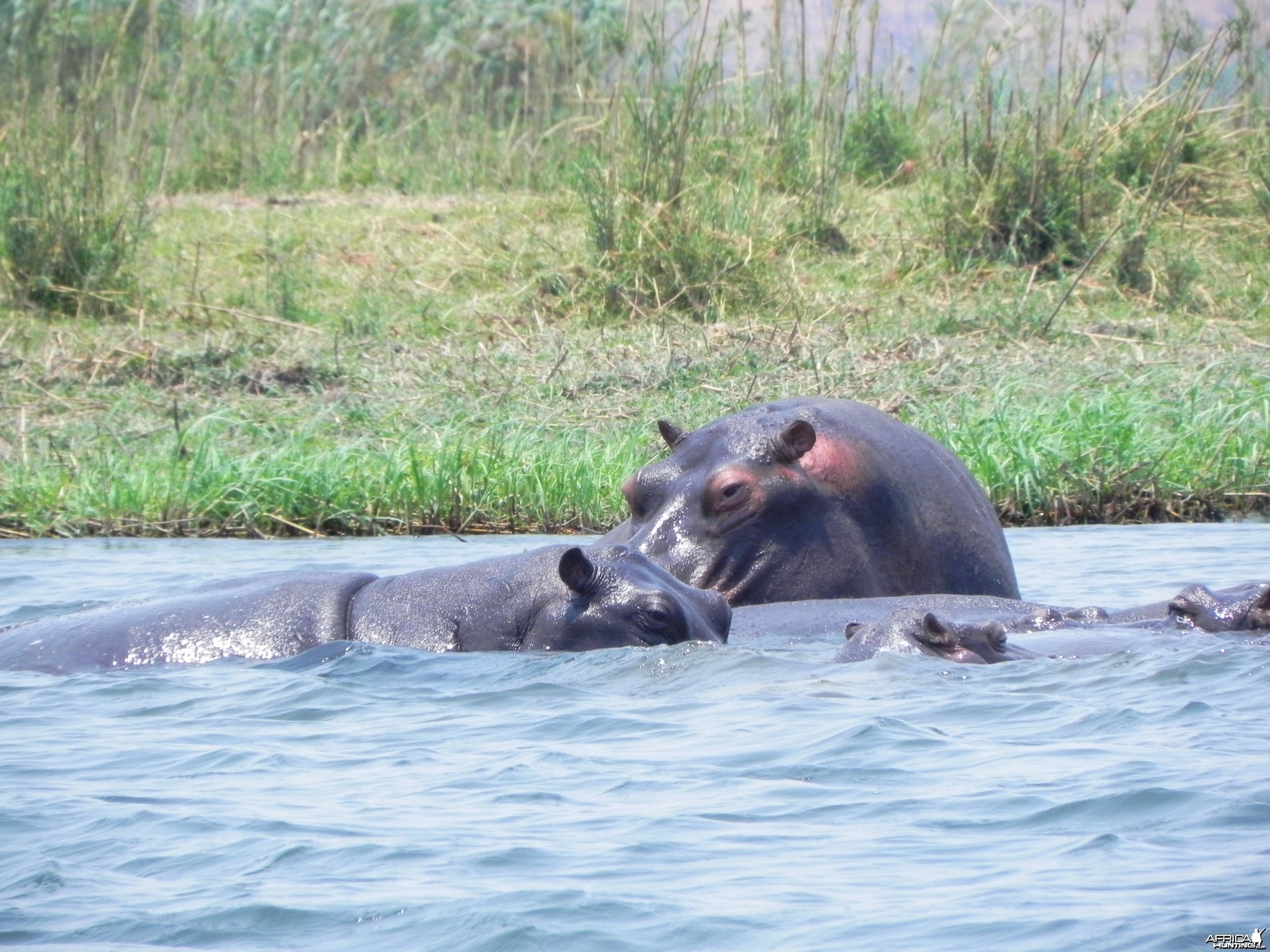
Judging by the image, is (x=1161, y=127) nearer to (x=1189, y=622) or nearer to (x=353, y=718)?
(x=1189, y=622)

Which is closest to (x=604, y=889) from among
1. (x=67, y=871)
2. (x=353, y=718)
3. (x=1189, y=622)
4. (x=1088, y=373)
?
(x=67, y=871)

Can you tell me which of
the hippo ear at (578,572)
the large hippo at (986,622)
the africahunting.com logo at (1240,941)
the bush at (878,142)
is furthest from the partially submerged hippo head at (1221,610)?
the bush at (878,142)

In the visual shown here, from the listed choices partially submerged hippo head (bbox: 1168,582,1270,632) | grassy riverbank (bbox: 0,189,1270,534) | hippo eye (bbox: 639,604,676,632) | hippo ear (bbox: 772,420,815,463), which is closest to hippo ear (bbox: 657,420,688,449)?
hippo ear (bbox: 772,420,815,463)

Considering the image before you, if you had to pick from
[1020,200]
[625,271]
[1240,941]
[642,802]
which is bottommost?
[642,802]

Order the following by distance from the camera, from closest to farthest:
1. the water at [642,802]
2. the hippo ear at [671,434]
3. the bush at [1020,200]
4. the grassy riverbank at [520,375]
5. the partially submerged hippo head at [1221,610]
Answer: the water at [642,802] < the partially submerged hippo head at [1221,610] < the hippo ear at [671,434] < the grassy riverbank at [520,375] < the bush at [1020,200]

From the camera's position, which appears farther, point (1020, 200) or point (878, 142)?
point (878, 142)

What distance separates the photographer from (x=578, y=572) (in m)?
4.96

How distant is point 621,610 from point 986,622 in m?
0.93

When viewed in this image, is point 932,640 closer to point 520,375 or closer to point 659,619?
point 659,619

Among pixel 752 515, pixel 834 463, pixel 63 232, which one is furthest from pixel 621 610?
pixel 63 232

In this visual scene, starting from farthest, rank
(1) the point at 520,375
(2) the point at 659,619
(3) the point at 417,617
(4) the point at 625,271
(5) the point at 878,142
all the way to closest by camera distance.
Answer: (5) the point at 878,142, (4) the point at 625,271, (1) the point at 520,375, (3) the point at 417,617, (2) the point at 659,619

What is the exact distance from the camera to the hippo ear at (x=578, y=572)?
4844mm

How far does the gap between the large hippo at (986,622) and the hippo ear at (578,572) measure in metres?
0.43

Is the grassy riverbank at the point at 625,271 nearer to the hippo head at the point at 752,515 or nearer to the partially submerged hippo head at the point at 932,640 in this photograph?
the hippo head at the point at 752,515
